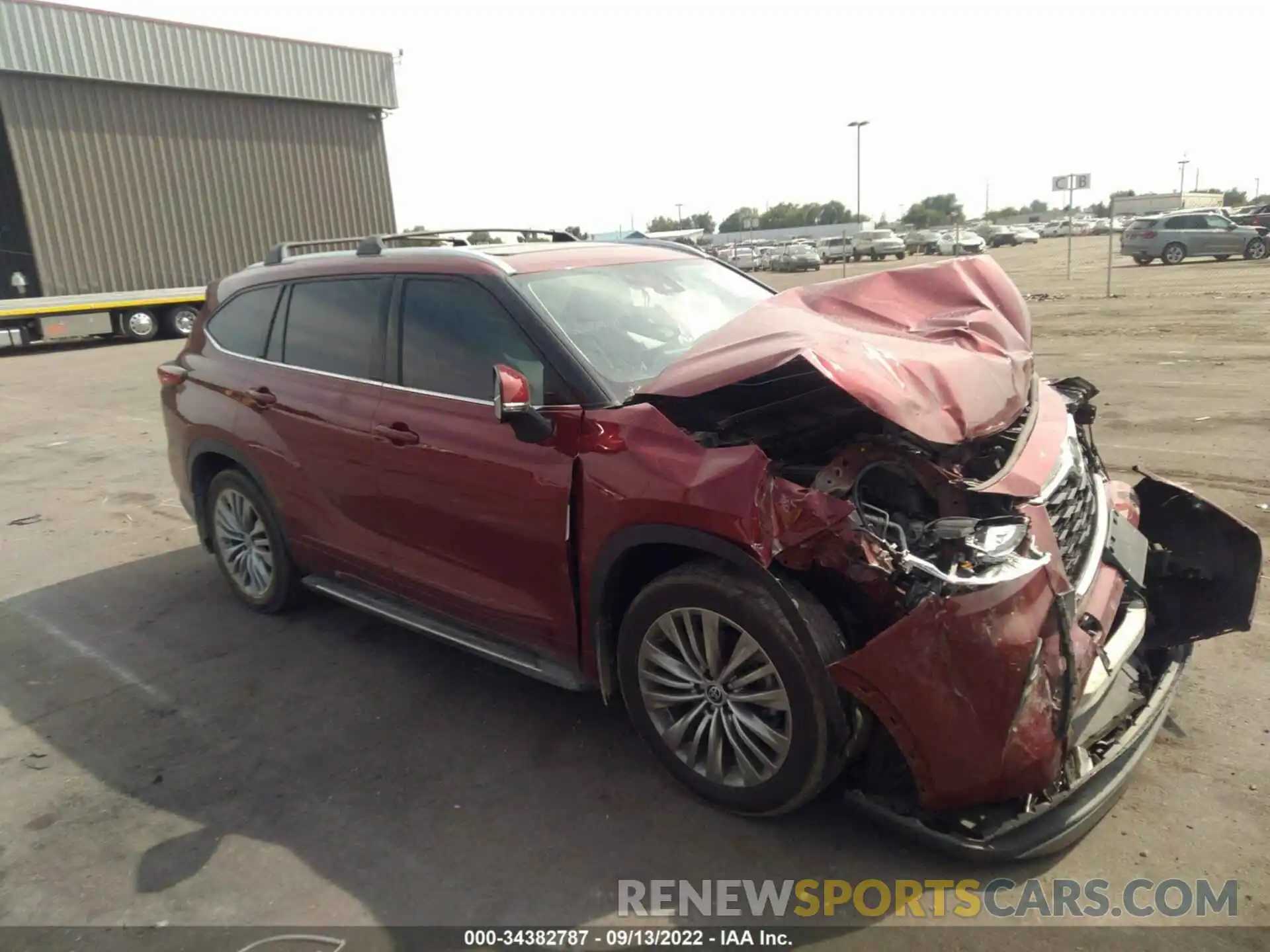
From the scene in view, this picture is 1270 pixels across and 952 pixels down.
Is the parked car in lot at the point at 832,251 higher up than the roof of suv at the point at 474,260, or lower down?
lower down

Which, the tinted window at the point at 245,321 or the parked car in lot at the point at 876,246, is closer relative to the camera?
the tinted window at the point at 245,321

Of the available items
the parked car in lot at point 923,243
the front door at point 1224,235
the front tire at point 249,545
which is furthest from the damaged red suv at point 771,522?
the parked car in lot at point 923,243

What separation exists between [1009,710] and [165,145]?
26936 mm

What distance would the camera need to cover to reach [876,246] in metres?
53.4

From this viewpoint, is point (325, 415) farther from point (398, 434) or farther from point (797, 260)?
point (797, 260)

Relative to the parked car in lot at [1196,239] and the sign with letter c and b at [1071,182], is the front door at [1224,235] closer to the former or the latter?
the parked car in lot at [1196,239]

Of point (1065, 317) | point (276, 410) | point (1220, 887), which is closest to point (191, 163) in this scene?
point (1065, 317)

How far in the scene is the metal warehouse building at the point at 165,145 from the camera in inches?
865

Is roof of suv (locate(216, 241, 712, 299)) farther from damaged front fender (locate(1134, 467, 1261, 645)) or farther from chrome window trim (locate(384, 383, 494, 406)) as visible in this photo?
damaged front fender (locate(1134, 467, 1261, 645))

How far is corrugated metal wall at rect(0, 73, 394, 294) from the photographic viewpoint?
22.1m

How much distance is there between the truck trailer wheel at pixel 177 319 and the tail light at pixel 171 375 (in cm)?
1981

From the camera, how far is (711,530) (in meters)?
2.89

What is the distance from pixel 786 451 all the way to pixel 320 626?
3072mm

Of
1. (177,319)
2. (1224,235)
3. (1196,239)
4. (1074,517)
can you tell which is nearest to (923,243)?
(1196,239)
